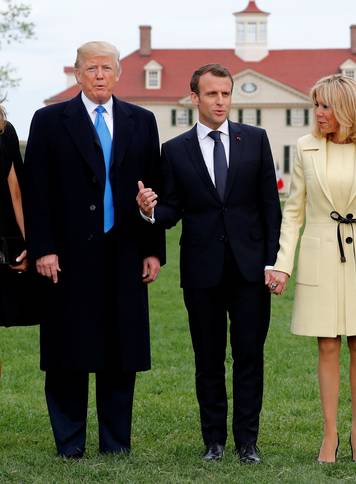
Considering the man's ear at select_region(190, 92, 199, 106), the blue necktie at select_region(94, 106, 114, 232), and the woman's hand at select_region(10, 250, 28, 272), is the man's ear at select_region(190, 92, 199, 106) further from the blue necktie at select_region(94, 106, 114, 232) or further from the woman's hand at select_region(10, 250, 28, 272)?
the woman's hand at select_region(10, 250, 28, 272)

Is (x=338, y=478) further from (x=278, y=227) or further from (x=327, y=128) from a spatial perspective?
(x=327, y=128)

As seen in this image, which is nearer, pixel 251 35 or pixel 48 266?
pixel 48 266

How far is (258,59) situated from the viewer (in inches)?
3927

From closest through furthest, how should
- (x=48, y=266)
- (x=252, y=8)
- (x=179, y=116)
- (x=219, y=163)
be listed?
(x=48, y=266)
(x=219, y=163)
(x=179, y=116)
(x=252, y=8)

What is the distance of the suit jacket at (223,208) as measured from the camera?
713cm

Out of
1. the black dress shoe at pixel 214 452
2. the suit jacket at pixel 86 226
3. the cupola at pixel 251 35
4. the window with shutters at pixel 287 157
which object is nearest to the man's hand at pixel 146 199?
the suit jacket at pixel 86 226

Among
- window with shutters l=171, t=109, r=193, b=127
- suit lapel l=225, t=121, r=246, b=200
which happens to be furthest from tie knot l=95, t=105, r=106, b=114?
window with shutters l=171, t=109, r=193, b=127

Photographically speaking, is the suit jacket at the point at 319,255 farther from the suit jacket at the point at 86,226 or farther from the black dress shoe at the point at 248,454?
the suit jacket at the point at 86,226

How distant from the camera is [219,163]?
7199 mm

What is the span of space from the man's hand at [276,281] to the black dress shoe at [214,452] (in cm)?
101

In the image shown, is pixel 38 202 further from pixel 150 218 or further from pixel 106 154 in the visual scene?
pixel 150 218

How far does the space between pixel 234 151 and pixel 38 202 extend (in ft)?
3.84

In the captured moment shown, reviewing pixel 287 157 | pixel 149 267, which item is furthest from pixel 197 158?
pixel 287 157

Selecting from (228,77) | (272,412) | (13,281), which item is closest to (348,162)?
(228,77)
